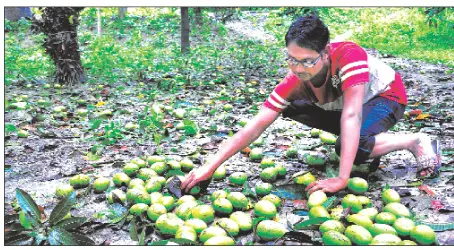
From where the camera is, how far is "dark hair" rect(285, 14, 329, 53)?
2289 mm

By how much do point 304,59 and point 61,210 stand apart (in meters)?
1.52

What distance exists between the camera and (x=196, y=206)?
7.40 ft

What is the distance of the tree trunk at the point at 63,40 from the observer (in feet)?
19.4

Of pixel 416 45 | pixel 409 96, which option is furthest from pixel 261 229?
pixel 416 45

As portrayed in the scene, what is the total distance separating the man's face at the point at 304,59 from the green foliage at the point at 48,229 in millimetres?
1391

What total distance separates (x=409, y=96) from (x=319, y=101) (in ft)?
11.3

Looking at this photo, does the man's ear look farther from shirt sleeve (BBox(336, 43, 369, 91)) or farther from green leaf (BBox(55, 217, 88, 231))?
green leaf (BBox(55, 217, 88, 231))

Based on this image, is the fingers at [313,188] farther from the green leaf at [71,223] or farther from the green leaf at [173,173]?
the green leaf at [71,223]

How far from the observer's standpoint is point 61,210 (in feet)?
7.20

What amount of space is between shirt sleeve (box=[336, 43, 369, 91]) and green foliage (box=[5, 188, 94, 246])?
1621 mm

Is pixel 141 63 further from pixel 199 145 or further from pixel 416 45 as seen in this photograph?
pixel 416 45

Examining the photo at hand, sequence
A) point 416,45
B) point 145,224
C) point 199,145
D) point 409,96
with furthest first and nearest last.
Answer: point 416,45 < point 409,96 < point 199,145 < point 145,224

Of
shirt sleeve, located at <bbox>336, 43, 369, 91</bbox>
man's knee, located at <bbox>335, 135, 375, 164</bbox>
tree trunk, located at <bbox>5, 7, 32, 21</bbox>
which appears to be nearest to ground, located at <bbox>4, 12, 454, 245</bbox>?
man's knee, located at <bbox>335, 135, 375, 164</bbox>
